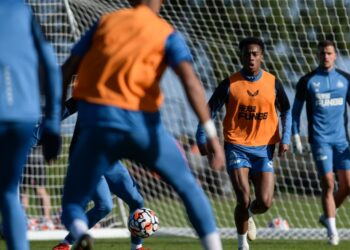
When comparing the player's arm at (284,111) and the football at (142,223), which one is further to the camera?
the player's arm at (284,111)

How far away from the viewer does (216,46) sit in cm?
1775

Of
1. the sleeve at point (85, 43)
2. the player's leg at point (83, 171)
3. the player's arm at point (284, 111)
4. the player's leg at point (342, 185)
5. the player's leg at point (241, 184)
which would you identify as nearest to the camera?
the player's leg at point (83, 171)

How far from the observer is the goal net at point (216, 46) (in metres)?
16.9

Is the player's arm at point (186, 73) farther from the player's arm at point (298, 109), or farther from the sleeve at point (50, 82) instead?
the player's arm at point (298, 109)

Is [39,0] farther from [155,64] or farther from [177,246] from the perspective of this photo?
[155,64]

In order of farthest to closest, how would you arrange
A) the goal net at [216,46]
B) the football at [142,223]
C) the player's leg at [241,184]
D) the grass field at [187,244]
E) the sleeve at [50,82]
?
the goal net at [216,46] < the grass field at [187,244] < the player's leg at [241,184] < the football at [142,223] < the sleeve at [50,82]

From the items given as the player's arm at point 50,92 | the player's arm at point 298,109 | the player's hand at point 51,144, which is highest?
the player's arm at point 50,92

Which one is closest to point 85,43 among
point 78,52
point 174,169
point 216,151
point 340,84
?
point 78,52

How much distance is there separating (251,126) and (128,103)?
4936mm

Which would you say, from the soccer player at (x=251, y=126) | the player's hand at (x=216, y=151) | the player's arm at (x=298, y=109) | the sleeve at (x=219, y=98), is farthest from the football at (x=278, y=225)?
the player's hand at (x=216, y=151)

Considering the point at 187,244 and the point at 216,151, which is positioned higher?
the point at 216,151

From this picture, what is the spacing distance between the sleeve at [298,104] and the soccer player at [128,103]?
21.8ft

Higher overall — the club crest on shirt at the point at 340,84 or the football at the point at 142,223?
the football at the point at 142,223

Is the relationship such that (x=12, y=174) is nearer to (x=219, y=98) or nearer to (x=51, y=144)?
(x=51, y=144)
